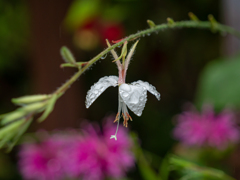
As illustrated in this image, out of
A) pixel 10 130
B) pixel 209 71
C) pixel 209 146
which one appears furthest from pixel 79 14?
pixel 10 130

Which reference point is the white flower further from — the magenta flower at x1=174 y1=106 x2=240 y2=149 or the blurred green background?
the blurred green background

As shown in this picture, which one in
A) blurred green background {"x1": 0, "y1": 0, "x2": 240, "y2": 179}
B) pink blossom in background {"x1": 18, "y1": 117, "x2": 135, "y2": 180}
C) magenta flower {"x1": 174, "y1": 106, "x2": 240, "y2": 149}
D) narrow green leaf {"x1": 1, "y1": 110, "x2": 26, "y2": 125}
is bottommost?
magenta flower {"x1": 174, "y1": 106, "x2": 240, "y2": 149}

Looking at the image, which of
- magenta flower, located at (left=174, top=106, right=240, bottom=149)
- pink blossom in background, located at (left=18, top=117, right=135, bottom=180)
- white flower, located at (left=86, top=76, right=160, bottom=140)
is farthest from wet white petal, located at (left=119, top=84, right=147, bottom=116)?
magenta flower, located at (left=174, top=106, right=240, bottom=149)

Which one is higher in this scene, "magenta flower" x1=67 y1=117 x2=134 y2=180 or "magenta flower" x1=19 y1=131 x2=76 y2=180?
"magenta flower" x1=19 y1=131 x2=76 y2=180

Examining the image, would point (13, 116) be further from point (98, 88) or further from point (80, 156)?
point (80, 156)

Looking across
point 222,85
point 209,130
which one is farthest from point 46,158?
point 222,85

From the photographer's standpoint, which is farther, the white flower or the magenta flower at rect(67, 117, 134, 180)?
the magenta flower at rect(67, 117, 134, 180)

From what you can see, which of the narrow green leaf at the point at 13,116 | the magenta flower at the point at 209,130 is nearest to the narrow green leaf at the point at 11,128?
the narrow green leaf at the point at 13,116
